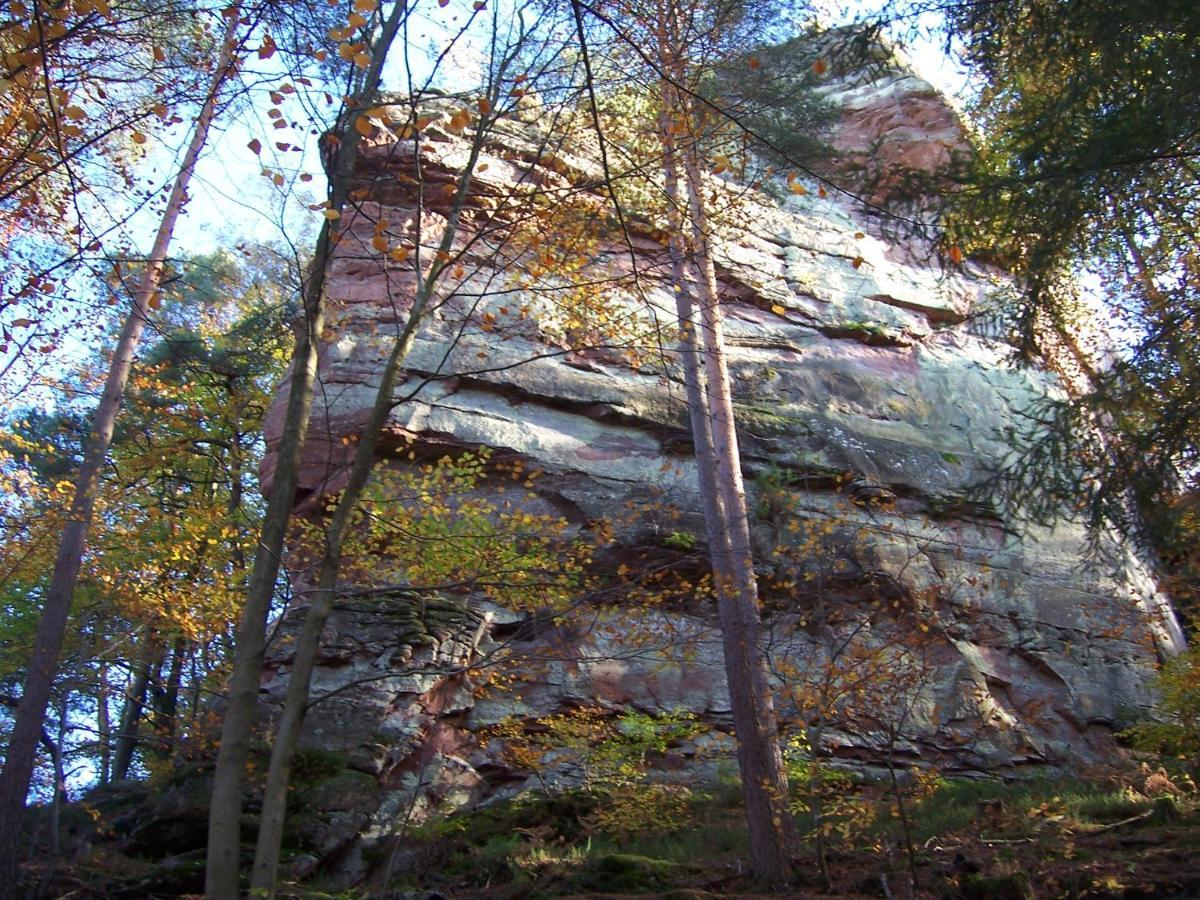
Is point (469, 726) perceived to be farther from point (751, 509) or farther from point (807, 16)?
point (807, 16)

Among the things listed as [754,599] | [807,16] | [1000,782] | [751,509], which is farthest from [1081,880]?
[807,16]

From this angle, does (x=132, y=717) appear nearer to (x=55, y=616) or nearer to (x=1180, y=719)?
(x=55, y=616)

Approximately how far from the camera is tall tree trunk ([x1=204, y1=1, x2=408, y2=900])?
15.5 feet

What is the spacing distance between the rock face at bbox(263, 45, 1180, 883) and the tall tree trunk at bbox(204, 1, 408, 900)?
451 centimetres

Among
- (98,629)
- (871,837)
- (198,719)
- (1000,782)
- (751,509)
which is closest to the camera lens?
(871,837)

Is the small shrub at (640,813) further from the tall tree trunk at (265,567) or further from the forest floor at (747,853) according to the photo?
the tall tree trunk at (265,567)

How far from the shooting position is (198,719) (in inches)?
446

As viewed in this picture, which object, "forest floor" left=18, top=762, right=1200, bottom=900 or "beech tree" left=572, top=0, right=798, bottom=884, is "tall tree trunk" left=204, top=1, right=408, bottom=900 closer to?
"forest floor" left=18, top=762, right=1200, bottom=900

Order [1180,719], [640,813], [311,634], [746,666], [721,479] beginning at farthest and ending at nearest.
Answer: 1. [1180,719]
2. [721,479]
3. [640,813]
4. [746,666]
5. [311,634]

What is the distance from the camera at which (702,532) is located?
1398 centimetres

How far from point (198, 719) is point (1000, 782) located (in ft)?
33.2

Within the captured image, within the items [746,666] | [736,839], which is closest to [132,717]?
[736,839]

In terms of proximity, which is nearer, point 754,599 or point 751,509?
point 754,599

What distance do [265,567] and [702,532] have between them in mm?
9257
